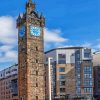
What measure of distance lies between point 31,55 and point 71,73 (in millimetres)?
60730

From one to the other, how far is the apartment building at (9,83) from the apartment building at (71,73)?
2209 cm

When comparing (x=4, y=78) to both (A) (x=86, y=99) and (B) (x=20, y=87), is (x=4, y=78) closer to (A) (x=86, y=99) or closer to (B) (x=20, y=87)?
(A) (x=86, y=99)

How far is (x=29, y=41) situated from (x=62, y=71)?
60.4 metres

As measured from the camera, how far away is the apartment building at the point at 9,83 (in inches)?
6913

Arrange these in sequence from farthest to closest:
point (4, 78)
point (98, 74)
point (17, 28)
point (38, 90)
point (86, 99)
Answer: point (4, 78) → point (98, 74) → point (86, 99) → point (17, 28) → point (38, 90)

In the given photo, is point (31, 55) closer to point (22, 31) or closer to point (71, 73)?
point (22, 31)

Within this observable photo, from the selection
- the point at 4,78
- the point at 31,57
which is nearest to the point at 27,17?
the point at 31,57

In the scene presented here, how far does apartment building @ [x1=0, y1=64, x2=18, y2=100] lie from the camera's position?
175587 mm

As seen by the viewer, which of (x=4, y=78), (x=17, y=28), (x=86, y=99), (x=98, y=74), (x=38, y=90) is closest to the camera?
(x=38, y=90)

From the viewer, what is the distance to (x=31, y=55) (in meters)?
101

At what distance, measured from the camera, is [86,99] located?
15338cm

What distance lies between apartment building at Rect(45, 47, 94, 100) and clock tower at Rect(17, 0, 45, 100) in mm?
54532

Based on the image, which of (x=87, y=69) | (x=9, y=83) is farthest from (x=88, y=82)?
(x=9, y=83)

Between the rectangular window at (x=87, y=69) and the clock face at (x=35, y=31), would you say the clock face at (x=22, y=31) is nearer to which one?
the clock face at (x=35, y=31)
